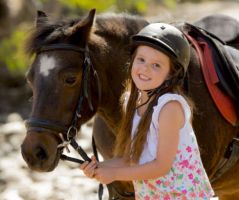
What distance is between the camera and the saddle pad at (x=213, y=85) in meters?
3.38

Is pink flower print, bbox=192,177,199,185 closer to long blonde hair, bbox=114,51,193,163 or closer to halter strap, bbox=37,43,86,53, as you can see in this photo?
long blonde hair, bbox=114,51,193,163

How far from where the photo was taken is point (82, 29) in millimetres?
3031

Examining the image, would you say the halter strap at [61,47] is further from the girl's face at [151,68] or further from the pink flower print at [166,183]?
the pink flower print at [166,183]

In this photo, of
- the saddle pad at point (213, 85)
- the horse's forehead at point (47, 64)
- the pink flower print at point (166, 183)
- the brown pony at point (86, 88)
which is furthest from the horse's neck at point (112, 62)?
the pink flower print at point (166, 183)

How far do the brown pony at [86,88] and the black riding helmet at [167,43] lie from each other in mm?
440

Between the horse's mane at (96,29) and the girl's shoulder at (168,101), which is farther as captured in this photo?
the horse's mane at (96,29)

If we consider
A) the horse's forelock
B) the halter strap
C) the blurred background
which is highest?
the horse's forelock

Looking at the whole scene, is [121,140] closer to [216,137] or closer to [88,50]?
[88,50]

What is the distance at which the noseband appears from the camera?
113 inches

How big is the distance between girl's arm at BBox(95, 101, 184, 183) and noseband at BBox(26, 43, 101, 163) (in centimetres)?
32

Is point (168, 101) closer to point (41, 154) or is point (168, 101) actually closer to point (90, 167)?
point (90, 167)

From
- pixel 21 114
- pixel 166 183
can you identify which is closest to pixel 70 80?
Answer: pixel 166 183

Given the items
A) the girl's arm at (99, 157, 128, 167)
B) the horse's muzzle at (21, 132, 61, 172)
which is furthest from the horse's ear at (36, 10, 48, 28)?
the girl's arm at (99, 157, 128, 167)

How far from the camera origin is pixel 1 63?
935cm
